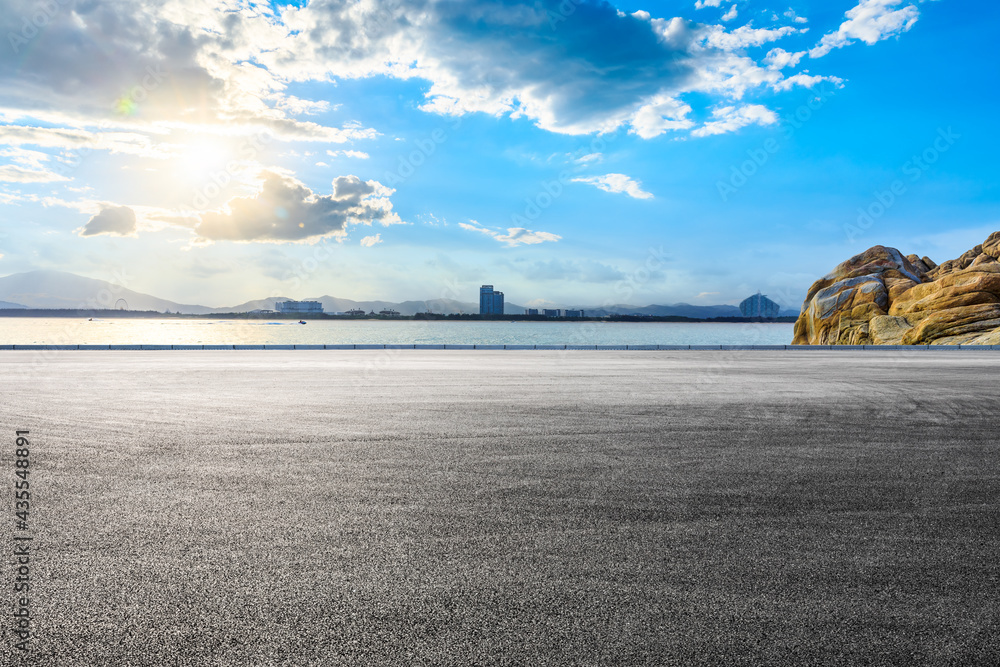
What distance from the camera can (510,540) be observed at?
5062mm

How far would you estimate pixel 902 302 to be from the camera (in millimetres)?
56594

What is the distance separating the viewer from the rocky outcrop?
4988cm

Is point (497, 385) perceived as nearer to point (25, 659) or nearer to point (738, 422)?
point (738, 422)

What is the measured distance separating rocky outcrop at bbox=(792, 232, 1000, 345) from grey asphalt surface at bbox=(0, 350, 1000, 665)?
156 feet

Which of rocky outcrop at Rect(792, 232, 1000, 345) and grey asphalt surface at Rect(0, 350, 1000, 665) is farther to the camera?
rocky outcrop at Rect(792, 232, 1000, 345)

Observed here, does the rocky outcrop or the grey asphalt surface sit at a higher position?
the rocky outcrop

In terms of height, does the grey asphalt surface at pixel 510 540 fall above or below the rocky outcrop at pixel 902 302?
below

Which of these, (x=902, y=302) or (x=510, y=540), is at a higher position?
A: (x=902, y=302)

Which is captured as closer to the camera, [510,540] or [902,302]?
[510,540]

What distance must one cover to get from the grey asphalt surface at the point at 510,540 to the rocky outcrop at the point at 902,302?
47.6m

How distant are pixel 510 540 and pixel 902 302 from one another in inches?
2501

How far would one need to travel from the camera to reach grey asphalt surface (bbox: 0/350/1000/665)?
3.51m

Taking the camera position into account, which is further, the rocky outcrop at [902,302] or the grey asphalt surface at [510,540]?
the rocky outcrop at [902,302]

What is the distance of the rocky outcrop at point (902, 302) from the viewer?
49.9 m
